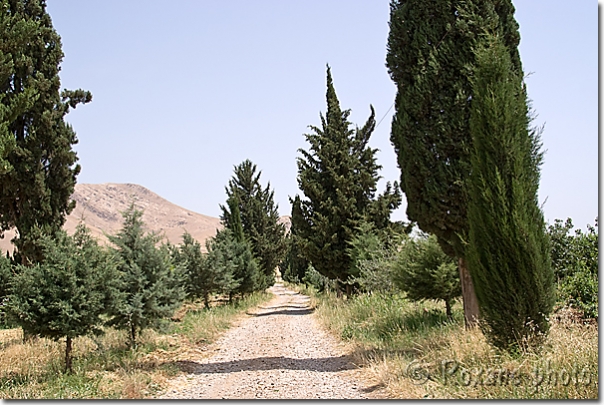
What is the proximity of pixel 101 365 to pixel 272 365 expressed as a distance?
3.18 metres

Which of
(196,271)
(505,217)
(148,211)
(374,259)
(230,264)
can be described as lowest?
(196,271)

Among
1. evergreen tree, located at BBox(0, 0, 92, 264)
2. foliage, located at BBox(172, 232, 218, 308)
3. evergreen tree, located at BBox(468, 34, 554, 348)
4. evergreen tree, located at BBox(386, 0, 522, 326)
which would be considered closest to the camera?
evergreen tree, located at BBox(468, 34, 554, 348)

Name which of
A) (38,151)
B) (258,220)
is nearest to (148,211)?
(258,220)

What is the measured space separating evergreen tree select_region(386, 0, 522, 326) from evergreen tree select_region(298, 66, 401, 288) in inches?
472

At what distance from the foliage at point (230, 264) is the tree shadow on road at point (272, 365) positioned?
458 inches

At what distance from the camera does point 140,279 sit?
1052 centimetres

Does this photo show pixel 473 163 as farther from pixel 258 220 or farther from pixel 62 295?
pixel 258 220

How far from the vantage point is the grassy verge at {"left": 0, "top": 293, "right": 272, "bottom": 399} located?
→ 7.27m

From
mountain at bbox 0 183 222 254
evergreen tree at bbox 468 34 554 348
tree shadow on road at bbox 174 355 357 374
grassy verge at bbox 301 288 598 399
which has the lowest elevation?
tree shadow on road at bbox 174 355 357 374

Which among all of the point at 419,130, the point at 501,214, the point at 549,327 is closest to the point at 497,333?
the point at 549,327

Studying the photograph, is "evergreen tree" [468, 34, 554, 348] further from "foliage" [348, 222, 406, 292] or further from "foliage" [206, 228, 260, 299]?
"foliage" [206, 228, 260, 299]

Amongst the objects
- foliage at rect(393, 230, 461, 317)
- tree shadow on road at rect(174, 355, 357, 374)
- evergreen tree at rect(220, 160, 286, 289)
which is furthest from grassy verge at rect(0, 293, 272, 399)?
evergreen tree at rect(220, 160, 286, 289)

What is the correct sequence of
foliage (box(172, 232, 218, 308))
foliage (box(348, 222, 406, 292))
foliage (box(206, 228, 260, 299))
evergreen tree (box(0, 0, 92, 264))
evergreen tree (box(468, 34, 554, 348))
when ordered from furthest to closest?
foliage (box(206, 228, 260, 299)) → foliage (box(172, 232, 218, 308)) → foliage (box(348, 222, 406, 292)) → evergreen tree (box(0, 0, 92, 264)) → evergreen tree (box(468, 34, 554, 348))

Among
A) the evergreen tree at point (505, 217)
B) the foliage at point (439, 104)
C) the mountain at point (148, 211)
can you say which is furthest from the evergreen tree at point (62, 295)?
the mountain at point (148, 211)
